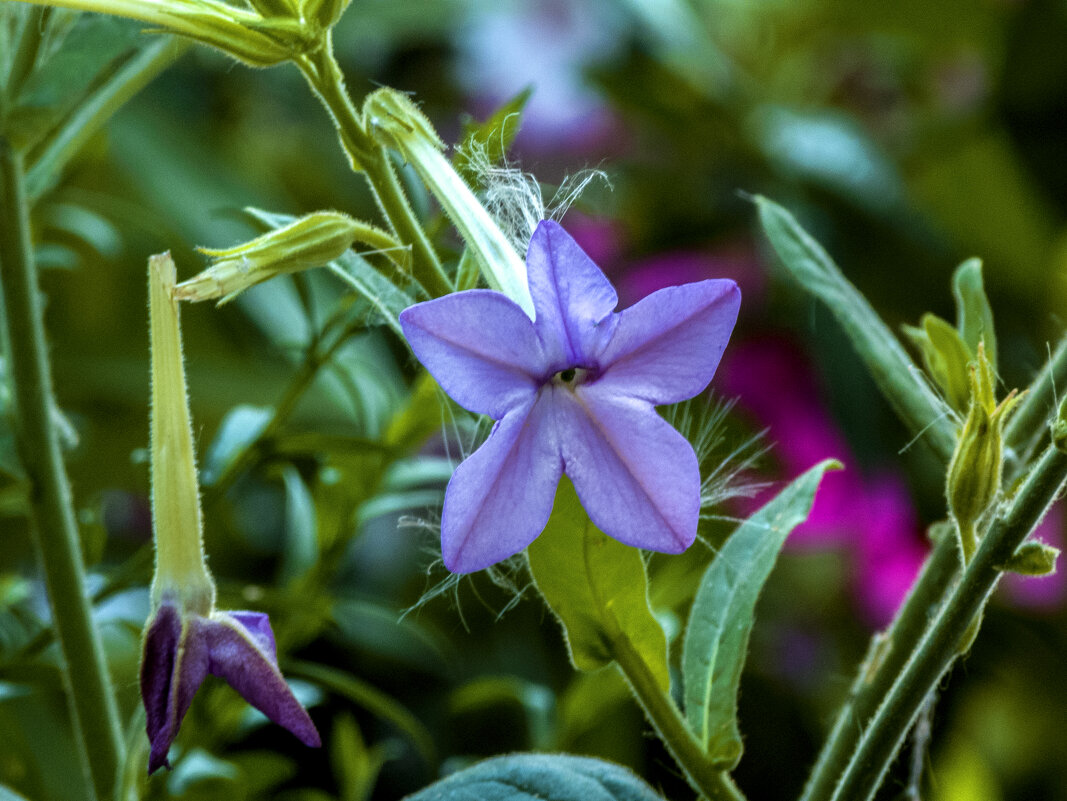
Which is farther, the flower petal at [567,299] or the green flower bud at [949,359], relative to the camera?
the green flower bud at [949,359]

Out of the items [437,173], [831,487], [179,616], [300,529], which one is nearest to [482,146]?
[437,173]

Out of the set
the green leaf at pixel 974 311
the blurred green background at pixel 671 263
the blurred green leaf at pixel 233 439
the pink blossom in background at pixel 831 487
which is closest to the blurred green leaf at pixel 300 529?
the blurred green leaf at pixel 233 439

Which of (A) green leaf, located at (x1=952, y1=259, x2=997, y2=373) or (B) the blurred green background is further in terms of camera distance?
(B) the blurred green background

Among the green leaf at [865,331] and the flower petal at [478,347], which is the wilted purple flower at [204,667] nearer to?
the flower petal at [478,347]

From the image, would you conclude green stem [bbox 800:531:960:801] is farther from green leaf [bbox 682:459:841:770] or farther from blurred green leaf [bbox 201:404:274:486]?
blurred green leaf [bbox 201:404:274:486]

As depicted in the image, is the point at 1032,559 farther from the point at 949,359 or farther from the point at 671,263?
the point at 671,263

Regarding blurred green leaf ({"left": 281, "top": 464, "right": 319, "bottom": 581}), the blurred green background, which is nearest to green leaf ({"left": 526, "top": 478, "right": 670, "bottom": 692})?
blurred green leaf ({"left": 281, "top": 464, "right": 319, "bottom": 581})
